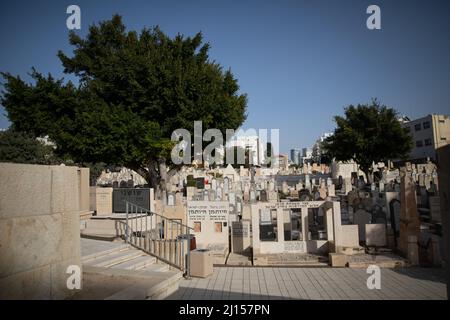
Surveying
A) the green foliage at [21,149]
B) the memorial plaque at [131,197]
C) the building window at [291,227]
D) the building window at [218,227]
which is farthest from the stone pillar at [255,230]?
the green foliage at [21,149]

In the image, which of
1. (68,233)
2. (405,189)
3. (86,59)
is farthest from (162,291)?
(86,59)

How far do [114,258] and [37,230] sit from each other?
12.4ft

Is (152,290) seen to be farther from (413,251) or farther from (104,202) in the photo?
(104,202)

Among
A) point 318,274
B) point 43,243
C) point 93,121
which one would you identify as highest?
point 93,121

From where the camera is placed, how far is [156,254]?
835 cm

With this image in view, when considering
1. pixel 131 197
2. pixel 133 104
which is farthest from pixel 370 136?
pixel 131 197

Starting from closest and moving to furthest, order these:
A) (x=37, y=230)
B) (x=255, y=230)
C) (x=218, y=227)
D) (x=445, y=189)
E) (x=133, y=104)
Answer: (x=445, y=189) → (x=37, y=230) → (x=255, y=230) → (x=218, y=227) → (x=133, y=104)

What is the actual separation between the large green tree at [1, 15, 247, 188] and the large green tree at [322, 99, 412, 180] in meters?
18.2

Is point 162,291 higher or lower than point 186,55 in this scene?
lower

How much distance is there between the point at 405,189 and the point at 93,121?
54.1 ft

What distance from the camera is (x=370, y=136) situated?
3303 cm

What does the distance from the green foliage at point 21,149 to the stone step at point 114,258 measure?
32.1 metres
